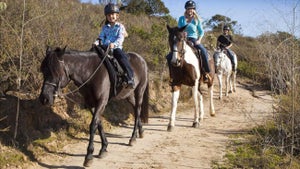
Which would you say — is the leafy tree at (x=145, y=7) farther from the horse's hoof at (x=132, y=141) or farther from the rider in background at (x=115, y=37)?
the horse's hoof at (x=132, y=141)

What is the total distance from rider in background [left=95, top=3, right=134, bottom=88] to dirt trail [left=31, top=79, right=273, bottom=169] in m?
1.43

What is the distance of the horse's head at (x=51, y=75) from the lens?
4844 mm

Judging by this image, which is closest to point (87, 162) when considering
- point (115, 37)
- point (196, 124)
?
point (115, 37)

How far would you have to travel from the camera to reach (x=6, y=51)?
20.5 feet

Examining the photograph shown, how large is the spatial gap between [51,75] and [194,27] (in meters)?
4.85

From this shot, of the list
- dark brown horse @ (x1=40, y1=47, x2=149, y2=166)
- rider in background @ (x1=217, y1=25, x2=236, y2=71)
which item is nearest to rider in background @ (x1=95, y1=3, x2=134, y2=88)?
dark brown horse @ (x1=40, y1=47, x2=149, y2=166)

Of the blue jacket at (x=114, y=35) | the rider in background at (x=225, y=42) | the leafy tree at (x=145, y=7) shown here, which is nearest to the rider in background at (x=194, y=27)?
the blue jacket at (x=114, y=35)

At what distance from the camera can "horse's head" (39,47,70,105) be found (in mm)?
4844

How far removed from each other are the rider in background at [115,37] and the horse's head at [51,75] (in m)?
1.37

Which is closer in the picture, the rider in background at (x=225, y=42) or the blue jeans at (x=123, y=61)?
the blue jeans at (x=123, y=61)

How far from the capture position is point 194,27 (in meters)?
8.62

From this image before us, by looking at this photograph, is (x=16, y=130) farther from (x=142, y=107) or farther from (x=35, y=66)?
(x=142, y=107)

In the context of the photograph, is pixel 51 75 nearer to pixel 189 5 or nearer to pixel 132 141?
pixel 132 141

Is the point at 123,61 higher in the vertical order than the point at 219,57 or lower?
lower
